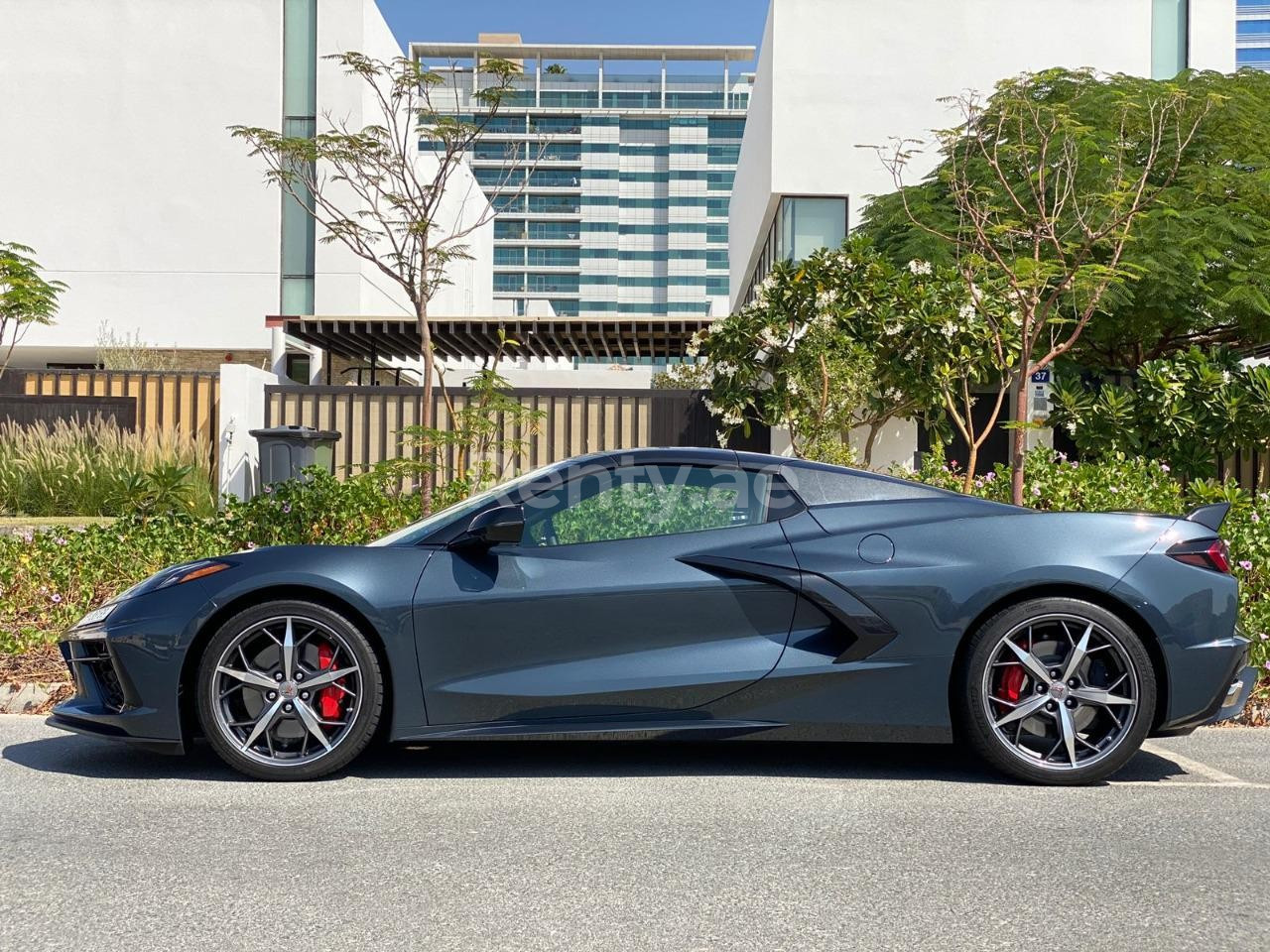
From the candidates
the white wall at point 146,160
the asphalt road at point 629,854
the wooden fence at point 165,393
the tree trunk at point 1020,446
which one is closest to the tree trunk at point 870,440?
the tree trunk at point 1020,446

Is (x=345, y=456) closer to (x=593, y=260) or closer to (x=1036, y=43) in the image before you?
(x=1036, y=43)

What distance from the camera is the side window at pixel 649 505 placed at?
193 inches

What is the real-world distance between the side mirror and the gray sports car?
0.01m

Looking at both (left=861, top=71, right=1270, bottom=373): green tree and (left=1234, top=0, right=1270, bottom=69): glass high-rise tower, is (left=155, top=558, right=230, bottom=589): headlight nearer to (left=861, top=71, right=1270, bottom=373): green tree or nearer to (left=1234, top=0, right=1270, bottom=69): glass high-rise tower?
(left=861, top=71, right=1270, bottom=373): green tree

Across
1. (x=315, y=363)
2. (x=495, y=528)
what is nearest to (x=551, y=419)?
(x=495, y=528)

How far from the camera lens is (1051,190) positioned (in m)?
14.8

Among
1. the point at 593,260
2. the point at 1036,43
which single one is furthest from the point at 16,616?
the point at 593,260

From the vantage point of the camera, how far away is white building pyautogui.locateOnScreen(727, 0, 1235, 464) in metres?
24.5

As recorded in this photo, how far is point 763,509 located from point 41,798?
9.38 ft

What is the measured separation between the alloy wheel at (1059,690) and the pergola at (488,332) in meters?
17.4

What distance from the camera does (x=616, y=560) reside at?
15.7 ft

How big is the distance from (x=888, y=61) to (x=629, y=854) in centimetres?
2318

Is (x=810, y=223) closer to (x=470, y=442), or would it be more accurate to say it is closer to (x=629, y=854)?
(x=470, y=442)

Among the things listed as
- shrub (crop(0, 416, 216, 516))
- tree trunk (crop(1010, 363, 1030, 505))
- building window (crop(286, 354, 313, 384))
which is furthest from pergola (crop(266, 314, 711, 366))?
tree trunk (crop(1010, 363, 1030, 505))
